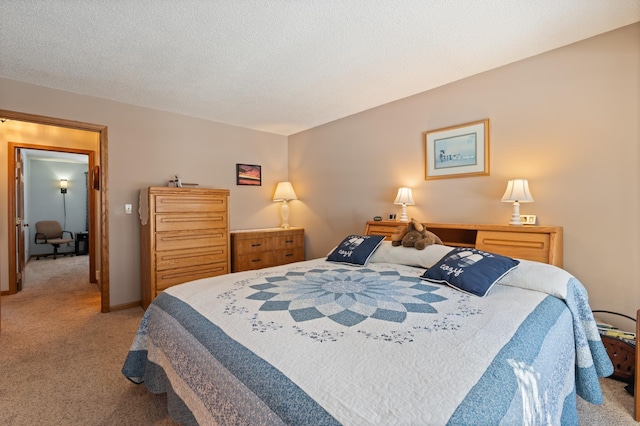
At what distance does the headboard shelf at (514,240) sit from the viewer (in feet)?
7.35

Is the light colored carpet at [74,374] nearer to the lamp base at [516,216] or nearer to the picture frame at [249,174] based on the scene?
the lamp base at [516,216]

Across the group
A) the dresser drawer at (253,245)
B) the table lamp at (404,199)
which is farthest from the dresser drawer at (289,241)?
the table lamp at (404,199)

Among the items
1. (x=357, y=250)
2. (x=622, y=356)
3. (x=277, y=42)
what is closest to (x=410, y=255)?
(x=357, y=250)

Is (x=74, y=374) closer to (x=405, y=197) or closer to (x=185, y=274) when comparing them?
(x=185, y=274)

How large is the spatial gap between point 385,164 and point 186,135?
264cm

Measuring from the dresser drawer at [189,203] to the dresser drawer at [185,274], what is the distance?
0.68 meters

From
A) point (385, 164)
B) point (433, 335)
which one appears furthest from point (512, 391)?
point (385, 164)

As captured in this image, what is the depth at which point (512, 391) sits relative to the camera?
2.92 feet

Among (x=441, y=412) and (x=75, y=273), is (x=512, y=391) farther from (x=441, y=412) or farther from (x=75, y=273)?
(x=75, y=273)

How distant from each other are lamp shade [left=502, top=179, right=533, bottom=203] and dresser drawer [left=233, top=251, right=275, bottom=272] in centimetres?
294

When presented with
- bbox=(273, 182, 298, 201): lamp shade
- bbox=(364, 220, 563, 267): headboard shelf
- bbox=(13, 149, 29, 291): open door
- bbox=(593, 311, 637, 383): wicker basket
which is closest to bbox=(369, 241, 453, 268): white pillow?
bbox=(364, 220, 563, 267): headboard shelf

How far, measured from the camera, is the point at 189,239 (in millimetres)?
3451

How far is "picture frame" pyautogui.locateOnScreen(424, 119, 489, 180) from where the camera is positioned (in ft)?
9.08

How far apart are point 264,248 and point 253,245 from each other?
0.59 ft
